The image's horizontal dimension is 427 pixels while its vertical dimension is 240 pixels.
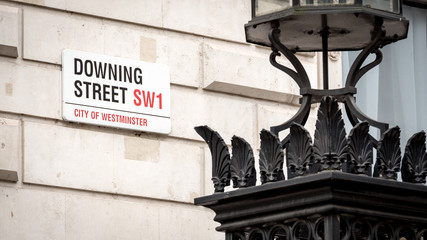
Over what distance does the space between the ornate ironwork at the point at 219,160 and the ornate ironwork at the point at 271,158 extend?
0.28 metres

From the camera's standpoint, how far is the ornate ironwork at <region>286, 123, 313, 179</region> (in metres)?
Answer: 6.95

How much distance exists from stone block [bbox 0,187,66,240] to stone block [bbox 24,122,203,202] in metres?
0.11

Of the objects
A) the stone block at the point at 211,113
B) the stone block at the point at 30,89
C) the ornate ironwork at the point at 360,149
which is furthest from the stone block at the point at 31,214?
the ornate ironwork at the point at 360,149

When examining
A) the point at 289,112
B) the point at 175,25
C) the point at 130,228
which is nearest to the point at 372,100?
the point at 289,112

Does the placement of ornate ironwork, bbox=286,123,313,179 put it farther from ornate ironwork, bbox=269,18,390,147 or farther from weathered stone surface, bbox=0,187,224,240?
weathered stone surface, bbox=0,187,224,240

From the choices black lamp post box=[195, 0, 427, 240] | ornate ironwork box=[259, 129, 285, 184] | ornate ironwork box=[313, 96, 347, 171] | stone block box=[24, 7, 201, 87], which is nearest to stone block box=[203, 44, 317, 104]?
stone block box=[24, 7, 201, 87]

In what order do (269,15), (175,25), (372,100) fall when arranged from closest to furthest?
(269,15), (175,25), (372,100)

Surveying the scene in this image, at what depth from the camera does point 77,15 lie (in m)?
10.2

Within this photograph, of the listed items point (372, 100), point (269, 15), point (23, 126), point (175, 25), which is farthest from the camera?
point (372, 100)

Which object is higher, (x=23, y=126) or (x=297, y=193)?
(x=23, y=126)

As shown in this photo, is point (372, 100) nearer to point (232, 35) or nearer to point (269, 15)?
point (232, 35)

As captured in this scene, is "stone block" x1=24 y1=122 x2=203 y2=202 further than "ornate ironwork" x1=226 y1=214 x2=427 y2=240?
Yes

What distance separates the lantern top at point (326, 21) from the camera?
7.31m

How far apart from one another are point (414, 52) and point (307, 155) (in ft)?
18.8
